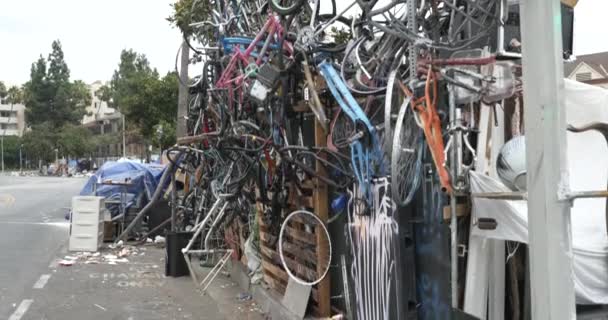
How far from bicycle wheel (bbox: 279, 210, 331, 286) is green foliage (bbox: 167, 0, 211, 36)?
572cm

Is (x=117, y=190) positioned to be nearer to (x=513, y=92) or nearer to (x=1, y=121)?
(x=513, y=92)

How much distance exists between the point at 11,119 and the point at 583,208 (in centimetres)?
13568

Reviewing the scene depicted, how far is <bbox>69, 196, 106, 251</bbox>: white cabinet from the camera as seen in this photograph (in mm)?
12234

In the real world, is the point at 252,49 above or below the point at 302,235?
above

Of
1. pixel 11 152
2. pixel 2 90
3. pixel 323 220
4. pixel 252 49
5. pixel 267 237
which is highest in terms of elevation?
pixel 2 90

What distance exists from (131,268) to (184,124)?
162 inches

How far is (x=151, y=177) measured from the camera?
14781 millimetres

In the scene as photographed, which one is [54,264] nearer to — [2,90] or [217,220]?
[217,220]

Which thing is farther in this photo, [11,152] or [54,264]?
[11,152]

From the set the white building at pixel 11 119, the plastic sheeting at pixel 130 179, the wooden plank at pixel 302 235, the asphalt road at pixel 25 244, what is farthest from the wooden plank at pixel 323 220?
the white building at pixel 11 119

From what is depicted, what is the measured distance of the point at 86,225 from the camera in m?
12.4

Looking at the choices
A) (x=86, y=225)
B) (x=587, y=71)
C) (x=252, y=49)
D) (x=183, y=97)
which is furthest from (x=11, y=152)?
(x=252, y=49)

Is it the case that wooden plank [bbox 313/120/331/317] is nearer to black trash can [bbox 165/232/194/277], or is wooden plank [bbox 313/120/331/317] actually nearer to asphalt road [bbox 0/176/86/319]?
asphalt road [bbox 0/176/86/319]

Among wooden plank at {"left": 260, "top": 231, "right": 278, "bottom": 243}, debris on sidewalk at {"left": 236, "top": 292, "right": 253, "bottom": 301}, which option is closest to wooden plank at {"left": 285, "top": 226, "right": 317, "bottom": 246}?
wooden plank at {"left": 260, "top": 231, "right": 278, "bottom": 243}
